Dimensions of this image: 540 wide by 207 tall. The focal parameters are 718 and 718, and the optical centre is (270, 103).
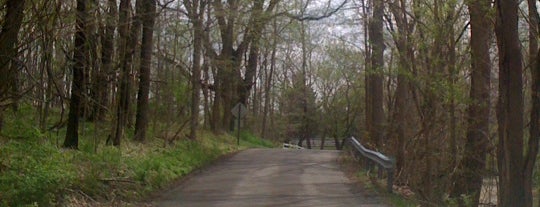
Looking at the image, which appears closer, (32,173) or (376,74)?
(32,173)

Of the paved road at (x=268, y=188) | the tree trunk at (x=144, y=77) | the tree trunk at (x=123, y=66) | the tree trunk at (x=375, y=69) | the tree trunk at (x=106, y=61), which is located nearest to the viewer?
the paved road at (x=268, y=188)

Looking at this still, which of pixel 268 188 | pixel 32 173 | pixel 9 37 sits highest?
pixel 9 37

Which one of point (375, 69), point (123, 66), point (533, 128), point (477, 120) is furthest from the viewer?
point (375, 69)

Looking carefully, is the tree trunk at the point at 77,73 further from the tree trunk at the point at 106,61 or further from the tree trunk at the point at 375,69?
the tree trunk at the point at 375,69

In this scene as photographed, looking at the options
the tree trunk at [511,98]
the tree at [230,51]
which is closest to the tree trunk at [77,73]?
the tree trunk at [511,98]

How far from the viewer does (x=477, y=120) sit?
19.0m

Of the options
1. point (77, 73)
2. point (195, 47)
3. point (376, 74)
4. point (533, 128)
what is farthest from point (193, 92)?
point (533, 128)

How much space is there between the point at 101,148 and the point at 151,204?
5.24m

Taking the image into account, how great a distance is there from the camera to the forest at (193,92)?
44.5 ft

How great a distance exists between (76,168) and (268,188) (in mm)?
4502

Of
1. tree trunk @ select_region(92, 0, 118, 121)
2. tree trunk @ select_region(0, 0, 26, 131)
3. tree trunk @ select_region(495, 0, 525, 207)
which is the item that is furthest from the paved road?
tree trunk @ select_region(0, 0, 26, 131)

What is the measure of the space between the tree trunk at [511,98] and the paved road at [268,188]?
265 centimetres

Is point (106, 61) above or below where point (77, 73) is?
above

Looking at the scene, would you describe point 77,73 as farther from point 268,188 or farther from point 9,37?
point 268,188
